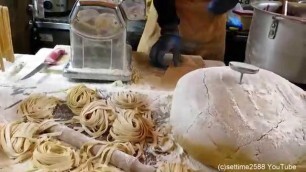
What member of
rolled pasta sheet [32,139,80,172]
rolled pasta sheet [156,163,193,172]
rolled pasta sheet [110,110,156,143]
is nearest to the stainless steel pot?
rolled pasta sheet [110,110,156,143]

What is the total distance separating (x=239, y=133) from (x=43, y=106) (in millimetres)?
611

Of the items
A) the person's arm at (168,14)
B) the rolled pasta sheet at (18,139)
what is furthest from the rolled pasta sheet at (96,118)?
the person's arm at (168,14)

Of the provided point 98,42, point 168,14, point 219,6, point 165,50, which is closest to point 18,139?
point 98,42

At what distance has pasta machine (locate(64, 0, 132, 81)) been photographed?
142 centimetres

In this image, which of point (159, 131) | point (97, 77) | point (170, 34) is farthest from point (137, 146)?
point (170, 34)

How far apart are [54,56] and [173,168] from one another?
2.85 ft

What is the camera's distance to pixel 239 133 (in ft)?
3.17

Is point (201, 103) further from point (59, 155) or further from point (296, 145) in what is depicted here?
point (59, 155)

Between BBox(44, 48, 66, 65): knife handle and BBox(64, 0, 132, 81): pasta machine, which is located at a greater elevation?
BBox(64, 0, 132, 81): pasta machine

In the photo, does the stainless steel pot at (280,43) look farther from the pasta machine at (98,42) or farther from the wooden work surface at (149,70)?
the pasta machine at (98,42)

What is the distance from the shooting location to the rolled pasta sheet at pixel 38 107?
1.16 m

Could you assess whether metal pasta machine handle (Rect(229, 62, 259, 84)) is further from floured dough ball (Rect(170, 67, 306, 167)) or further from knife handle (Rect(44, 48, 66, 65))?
knife handle (Rect(44, 48, 66, 65))

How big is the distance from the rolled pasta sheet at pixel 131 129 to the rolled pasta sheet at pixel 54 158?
145mm

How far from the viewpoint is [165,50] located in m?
1.67
